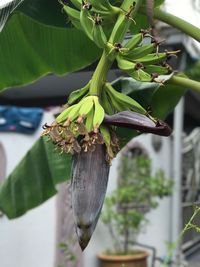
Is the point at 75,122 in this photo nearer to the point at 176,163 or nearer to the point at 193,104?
the point at 176,163

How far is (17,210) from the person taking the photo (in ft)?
7.61

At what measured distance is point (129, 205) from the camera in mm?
5656

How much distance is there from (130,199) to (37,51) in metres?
3.43

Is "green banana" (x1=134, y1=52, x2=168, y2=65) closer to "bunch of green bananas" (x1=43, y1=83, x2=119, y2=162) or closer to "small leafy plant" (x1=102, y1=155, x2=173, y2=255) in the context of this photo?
"bunch of green bananas" (x1=43, y1=83, x2=119, y2=162)

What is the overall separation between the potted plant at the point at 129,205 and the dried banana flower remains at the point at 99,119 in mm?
3911

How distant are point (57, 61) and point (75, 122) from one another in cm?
101

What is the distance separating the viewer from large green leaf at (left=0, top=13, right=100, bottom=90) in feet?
6.59

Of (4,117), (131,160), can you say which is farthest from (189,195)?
(4,117)

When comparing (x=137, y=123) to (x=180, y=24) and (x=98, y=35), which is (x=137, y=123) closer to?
(x=98, y=35)

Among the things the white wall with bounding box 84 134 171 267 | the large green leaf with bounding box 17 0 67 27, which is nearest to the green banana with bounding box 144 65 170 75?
the large green leaf with bounding box 17 0 67 27

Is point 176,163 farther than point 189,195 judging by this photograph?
No

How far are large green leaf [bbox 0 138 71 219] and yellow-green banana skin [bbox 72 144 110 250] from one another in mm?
1093

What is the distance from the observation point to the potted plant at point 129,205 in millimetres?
5188

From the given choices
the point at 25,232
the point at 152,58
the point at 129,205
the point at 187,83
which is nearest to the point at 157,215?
the point at 129,205
